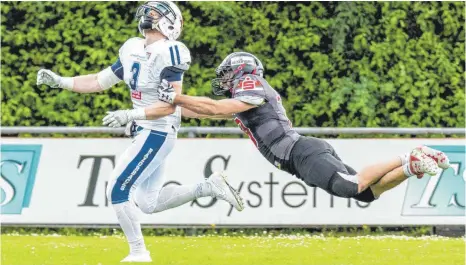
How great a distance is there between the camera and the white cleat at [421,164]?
34.9 feet

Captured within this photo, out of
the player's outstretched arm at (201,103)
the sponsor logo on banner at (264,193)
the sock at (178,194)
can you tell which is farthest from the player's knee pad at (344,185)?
the sponsor logo on banner at (264,193)

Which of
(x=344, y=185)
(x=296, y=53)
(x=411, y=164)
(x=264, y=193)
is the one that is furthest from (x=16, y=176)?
(x=411, y=164)

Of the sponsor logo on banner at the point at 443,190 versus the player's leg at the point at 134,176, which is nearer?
the player's leg at the point at 134,176

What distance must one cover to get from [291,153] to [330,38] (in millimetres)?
5888

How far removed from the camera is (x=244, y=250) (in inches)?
522

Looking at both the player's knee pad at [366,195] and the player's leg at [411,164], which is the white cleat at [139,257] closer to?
the player's knee pad at [366,195]

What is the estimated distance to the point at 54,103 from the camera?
16891 mm

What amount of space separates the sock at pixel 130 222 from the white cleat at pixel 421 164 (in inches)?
99.5

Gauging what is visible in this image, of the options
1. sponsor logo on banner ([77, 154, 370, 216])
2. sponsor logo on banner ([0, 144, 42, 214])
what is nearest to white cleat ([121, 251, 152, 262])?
sponsor logo on banner ([77, 154, 370, 216])

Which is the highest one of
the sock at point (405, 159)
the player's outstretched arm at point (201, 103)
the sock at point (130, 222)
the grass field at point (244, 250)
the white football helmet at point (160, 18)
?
the white football helmet at point (160, 18)

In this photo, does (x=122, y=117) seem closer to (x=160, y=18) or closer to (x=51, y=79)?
(x=160, y=18)

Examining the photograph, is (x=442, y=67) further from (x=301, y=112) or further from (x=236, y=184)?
(x=236, y=184)

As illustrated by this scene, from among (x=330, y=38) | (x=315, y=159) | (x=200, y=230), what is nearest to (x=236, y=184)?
(x=200, y=230)

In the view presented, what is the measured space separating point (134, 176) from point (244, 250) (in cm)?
219
